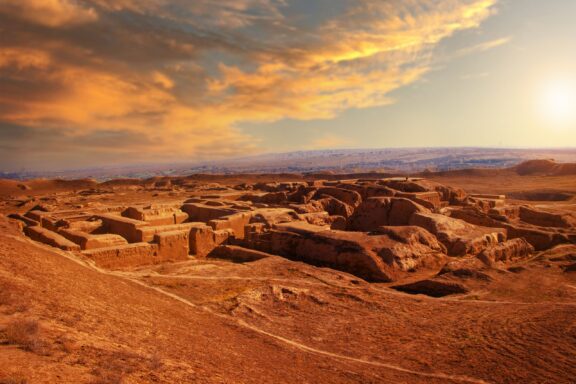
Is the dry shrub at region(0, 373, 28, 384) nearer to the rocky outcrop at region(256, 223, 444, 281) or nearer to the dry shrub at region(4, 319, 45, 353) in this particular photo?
the dry shrub at region(4, 319, 45, 353)

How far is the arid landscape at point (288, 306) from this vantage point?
4836 millimetres

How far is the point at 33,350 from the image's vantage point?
3930 mm

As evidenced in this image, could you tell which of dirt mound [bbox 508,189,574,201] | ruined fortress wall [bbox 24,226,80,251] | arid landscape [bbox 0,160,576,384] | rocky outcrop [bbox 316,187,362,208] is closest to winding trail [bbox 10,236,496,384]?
arid landscape [bbox 0,160,576,384]

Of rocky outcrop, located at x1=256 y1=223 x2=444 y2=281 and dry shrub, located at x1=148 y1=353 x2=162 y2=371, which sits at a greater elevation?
dry shrub, located at x1=148 y1=353 x2=162 y2=371

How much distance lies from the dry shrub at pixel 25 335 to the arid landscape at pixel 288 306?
0.06 feet

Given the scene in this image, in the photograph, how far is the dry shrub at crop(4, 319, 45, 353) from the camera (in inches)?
157

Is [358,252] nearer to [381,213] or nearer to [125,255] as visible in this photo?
[125,255]

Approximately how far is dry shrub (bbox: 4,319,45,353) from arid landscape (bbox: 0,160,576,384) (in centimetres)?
2

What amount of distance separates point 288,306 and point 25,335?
535cm

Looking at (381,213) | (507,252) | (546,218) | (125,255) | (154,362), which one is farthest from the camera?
(546,218)

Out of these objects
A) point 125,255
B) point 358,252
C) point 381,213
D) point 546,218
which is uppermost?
point 125,255

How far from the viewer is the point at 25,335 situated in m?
4.13

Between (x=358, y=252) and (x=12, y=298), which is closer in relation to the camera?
(x=12, y=298)

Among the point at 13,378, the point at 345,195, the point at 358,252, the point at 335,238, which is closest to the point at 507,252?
the point at 358,252
